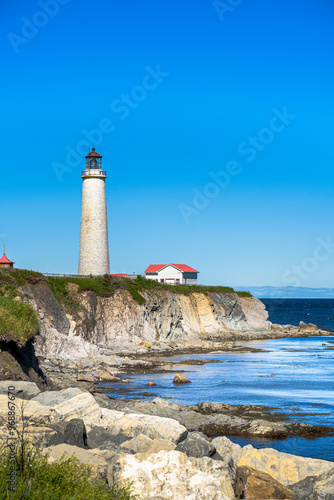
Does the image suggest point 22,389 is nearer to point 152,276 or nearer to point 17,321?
point 17,321

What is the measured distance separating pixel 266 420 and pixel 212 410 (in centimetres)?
257

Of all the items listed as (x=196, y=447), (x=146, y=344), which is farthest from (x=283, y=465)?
(x=146, y=344)

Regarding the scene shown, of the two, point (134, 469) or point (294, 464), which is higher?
point (134, 469)

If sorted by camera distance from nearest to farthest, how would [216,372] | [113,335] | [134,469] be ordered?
1. [134,469]
2. [216,372]
3. [113,335]

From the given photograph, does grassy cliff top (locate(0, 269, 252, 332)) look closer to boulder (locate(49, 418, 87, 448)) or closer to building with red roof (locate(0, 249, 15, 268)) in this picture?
building with red roof (locate(0, 249, 15, 268))

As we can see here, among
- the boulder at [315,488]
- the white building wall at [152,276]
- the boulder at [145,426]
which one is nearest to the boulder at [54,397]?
the boulder at [145,426]

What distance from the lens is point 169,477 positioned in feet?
33.7

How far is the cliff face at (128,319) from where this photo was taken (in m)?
41.1

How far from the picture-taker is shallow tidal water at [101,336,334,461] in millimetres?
18688

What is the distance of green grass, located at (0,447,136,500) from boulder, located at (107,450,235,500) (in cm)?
84

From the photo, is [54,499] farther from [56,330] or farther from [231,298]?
[231,298]

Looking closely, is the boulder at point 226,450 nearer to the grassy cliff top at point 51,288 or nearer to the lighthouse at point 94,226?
the grassy cliff top at point 51,288

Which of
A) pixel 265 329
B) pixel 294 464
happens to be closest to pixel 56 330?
pixel 294 464

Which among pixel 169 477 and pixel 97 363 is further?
pixel 97 363
